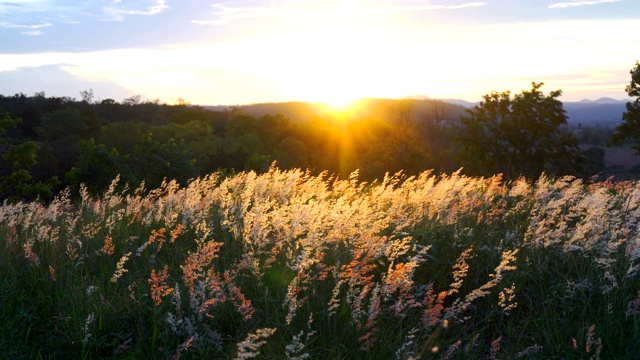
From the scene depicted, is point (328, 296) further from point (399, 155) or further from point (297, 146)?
point (297, 146)

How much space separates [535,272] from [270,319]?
2.40m

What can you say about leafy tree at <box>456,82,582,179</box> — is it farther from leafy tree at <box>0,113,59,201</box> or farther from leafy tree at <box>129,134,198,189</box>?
leafy tree at <box>0,113,59,201</box>

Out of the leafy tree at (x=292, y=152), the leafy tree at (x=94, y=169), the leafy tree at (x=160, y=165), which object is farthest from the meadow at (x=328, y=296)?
the leafy tree at (x=292, y=152)

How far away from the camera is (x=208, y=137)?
70.2 m

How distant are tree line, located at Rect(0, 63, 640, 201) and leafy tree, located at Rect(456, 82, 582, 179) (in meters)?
0.09

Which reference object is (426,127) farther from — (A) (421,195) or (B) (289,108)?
(B) (289,108)

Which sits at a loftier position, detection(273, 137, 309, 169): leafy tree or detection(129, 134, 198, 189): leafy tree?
detection(129, 134, 198, 189): leafy tree

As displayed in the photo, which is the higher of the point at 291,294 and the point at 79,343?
the point at 291,294

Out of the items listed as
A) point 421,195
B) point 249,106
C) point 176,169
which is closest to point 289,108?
point 249,106

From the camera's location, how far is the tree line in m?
22.7

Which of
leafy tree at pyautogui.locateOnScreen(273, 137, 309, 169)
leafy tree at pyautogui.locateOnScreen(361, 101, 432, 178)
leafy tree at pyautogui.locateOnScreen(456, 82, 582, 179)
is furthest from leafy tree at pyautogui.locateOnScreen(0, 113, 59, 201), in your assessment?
leafy tree at pyautogui.locateOnScreen(273, 137, 309, 169)

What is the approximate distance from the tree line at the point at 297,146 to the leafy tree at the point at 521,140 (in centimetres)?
9

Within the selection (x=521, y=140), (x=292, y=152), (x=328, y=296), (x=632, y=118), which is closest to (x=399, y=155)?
(x=521, y=140)

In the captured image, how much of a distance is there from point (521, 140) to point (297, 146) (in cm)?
3155
